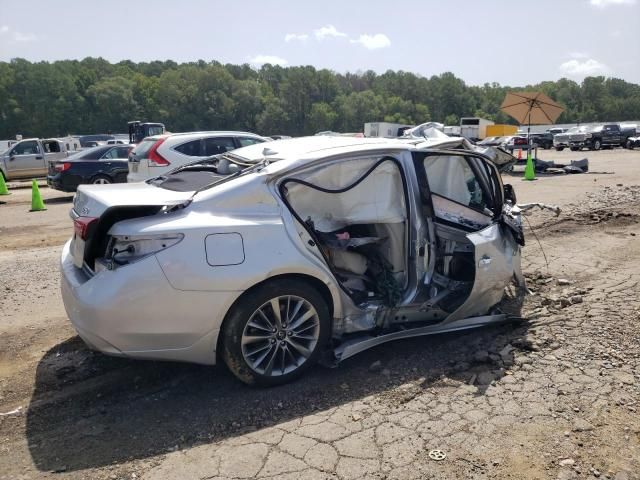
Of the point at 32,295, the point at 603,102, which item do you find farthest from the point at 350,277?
the point at 603,102

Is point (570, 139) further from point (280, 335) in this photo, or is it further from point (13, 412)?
point (13, 412)

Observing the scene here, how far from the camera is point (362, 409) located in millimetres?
3295

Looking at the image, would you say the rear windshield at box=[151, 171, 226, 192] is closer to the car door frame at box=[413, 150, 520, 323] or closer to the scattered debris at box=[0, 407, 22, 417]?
the car door frame at box=[413, 150, 520, 323]

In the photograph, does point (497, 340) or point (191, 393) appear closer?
point (191, 393)

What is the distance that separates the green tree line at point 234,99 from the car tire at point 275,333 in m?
101

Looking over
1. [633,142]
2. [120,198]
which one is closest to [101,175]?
[120,198]

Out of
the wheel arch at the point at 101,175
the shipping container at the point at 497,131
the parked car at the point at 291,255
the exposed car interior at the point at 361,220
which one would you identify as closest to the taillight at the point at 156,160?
the wheel arch at the point at 101,175

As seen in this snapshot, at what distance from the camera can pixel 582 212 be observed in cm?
971

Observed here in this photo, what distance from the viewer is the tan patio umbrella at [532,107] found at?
64.2 ft

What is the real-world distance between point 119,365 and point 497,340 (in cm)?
299

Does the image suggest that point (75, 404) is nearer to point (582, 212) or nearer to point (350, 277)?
point (350, 277)

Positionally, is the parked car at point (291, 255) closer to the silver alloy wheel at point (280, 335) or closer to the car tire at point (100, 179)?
the silver alloy wheel at point (280, 335)

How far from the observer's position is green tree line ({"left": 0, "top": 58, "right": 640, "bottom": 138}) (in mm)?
94688

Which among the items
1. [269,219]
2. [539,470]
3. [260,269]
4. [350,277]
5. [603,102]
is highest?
[603,102]
